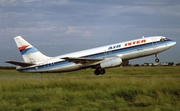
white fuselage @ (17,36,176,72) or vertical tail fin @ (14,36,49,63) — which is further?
vertical tail fin @ (14,36,49,63)

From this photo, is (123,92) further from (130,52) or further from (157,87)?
(130,52)

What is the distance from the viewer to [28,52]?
40781 mm

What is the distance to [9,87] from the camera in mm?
20109

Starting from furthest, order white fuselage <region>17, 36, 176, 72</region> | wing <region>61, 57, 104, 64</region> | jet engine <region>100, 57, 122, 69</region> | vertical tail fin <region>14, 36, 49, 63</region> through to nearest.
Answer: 1. vertical tail fin <region>14, 36, 49, 63</region>
2. wing <region>61, 57, 104, 64</region>
3. white fuselage <region>17, 36, 176, 72</region>
4. jet engine <region>100, 57, 122, 69</region>

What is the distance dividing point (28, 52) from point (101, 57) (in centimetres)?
1013

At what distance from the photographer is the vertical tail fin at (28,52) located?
4056 centimetres

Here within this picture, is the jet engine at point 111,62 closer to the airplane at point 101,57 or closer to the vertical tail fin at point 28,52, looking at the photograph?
the airplane at point 101,57

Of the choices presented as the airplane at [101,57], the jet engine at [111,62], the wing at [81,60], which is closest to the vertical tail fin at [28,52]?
the airplane at [101,57]

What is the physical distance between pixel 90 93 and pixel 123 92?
1.77m

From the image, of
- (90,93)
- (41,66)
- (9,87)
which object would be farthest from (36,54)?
(90,93)

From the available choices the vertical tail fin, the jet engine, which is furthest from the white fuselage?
the vertical tail fin

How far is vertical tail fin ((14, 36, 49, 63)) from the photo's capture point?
40562mm

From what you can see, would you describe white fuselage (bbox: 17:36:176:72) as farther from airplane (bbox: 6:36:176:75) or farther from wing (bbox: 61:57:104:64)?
wing (bbox: 61:57:104:64)

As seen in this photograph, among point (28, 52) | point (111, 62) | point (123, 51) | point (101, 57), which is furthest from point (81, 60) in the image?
point (28, 52)
